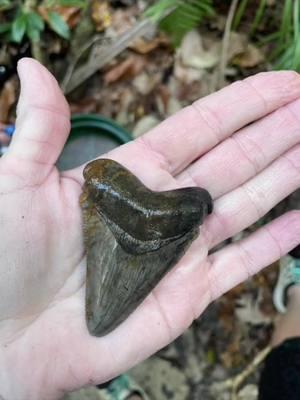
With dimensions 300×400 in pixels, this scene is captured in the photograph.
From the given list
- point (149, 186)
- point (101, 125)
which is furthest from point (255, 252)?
point (101, 125)

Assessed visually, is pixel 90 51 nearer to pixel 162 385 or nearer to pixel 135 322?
pixel 135 322

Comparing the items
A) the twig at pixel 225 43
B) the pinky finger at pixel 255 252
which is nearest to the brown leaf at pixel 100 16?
the twig at pixel 225 43

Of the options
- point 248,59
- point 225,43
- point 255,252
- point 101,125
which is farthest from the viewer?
point 248,59

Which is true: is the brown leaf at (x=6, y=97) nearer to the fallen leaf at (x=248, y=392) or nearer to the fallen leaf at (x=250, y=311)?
the fallen leaf at (x=250, y=311)

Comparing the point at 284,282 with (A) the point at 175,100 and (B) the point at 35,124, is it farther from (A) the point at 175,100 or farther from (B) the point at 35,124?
(B) the point at 35,124

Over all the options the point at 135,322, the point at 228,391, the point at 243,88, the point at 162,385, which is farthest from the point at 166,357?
the point at 243,88

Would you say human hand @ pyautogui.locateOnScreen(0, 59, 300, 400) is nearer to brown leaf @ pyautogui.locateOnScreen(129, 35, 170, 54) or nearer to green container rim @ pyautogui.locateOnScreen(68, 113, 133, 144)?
green container rim @ pyautogui.locateOnScreen(68, 113, 133, 144)
